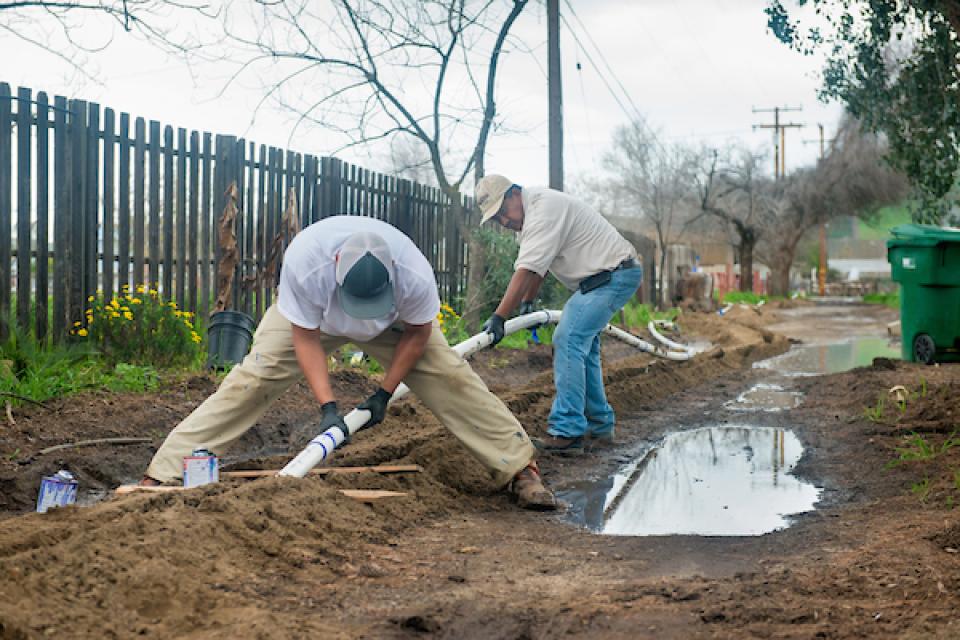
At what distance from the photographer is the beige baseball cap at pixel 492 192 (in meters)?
6.81

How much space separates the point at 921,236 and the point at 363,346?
352 inches

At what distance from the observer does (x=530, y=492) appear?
5.29 metres

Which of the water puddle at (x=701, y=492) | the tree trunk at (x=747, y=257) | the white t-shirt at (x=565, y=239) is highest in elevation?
the tree trunk at (x=747, y=257)

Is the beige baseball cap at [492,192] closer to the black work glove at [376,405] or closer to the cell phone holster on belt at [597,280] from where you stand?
the cell phone holster on belt at [597,280]

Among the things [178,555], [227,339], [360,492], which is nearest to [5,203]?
[227,339]

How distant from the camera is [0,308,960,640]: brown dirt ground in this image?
10.3 ft

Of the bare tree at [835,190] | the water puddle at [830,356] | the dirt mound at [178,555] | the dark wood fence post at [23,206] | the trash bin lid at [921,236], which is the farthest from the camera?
the bare tree at [835,190]

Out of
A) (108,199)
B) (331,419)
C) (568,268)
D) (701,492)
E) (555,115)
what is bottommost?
(701,492)

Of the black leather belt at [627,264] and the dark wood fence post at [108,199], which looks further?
the dark wood fence post at [108,199]

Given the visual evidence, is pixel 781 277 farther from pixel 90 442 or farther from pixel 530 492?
pixel 90 442

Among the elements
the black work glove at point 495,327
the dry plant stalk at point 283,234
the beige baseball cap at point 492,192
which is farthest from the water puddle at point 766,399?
the dry plant stalk at point 283,234

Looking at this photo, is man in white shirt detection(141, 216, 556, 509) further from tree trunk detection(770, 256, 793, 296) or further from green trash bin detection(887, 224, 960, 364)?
tree trunk detection(770, 256, 793, 296)

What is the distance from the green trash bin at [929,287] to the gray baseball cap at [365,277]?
30.4 ft

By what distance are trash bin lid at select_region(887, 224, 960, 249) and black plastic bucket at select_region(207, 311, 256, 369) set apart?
317 inches
